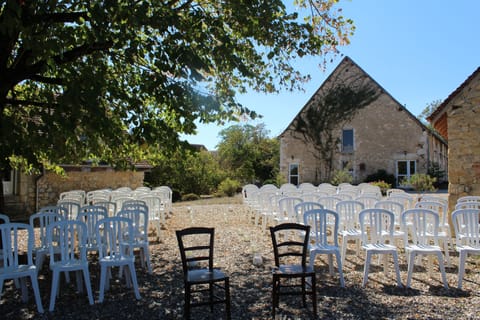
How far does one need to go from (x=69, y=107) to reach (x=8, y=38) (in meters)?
1.87

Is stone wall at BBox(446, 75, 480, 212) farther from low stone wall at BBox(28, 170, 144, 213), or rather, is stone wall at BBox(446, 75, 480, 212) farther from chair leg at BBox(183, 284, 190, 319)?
low stone wall at BBox(28, 170, 144, 213)

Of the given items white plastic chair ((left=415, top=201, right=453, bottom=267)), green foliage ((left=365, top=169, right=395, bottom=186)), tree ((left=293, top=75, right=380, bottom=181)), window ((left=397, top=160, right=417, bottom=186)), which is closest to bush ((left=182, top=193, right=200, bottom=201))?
tree ((left=293, top=75, right=380, bottom=181))

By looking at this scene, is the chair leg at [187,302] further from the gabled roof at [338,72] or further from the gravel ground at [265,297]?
the gabled roof at [338,72]

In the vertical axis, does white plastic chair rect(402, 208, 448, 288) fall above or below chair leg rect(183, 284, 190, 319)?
above

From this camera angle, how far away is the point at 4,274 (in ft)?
14.2

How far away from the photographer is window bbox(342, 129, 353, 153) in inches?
935

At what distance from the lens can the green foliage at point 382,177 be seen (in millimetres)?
21703

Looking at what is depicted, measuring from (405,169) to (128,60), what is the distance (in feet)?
66.2

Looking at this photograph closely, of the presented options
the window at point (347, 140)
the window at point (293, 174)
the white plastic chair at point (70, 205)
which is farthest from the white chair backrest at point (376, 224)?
the window at point (293, 174)

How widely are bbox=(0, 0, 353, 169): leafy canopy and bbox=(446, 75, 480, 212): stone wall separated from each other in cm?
348

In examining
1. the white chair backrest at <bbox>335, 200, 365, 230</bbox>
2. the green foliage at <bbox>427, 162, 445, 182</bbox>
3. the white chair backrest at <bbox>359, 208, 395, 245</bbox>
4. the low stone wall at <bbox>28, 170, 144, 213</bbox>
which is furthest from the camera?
the green foliage at <bbox>427, 162, 445, 182</bbox>

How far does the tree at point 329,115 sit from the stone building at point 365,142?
65 millimetres

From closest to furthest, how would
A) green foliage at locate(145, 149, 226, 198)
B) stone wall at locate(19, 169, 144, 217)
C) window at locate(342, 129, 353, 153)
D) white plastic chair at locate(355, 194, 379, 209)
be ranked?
white plastic chair at locate(355, 194, 379, 209)
stone wall at locate(19, 169, 144, 217)
green foliage at locate(145, 149, 226, 198)
window at locate(342, 129, 353, 153)

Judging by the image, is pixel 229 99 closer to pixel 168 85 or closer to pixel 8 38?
pixel 168 85
